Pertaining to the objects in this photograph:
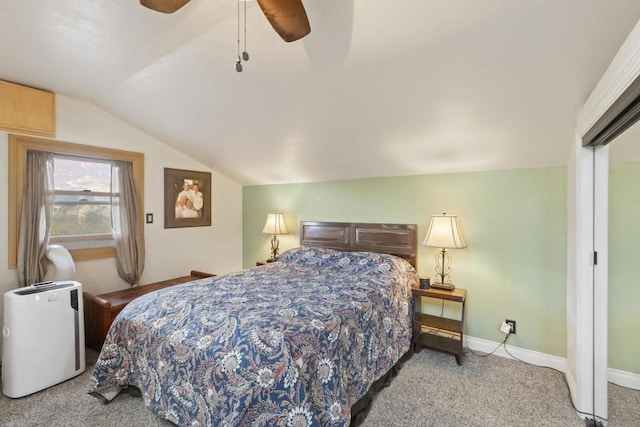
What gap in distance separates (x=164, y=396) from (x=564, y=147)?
10.5 feet

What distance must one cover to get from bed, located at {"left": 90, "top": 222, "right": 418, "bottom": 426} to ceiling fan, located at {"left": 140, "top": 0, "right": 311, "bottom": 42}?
1453 mm

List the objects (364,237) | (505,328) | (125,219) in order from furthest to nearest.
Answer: (364,237)
(125,219)
(505,328)

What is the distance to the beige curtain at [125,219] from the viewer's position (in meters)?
3.31

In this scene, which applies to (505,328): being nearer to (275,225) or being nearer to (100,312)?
(275,225)

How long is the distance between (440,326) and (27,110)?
410 centimetres

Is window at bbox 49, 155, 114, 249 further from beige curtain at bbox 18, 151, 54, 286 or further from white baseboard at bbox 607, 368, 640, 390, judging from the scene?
white baseboard at bbox 607, 368, 640, 390

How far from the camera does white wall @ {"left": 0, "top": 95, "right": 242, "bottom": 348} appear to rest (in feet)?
9.48

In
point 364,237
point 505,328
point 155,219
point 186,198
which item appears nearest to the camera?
point 505,328

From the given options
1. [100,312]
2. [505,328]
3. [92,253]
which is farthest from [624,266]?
[92,253]

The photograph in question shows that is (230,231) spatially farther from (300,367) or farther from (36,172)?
(300,367)

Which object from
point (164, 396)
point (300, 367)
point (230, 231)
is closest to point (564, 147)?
point (300, 367)

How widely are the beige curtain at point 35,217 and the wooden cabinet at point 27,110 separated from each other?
22 centimetres

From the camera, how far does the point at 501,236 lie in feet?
9.25

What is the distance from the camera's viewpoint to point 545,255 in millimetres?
2625
